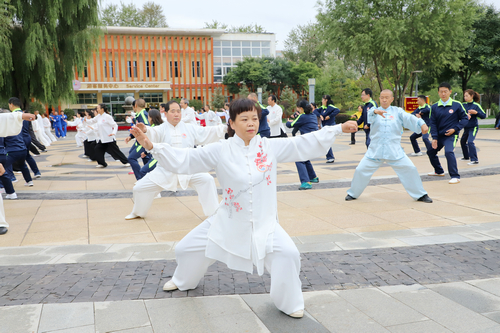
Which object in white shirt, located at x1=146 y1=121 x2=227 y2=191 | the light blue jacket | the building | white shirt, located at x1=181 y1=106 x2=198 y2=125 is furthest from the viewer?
the building

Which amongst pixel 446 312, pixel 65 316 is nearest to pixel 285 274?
pixel 446 312

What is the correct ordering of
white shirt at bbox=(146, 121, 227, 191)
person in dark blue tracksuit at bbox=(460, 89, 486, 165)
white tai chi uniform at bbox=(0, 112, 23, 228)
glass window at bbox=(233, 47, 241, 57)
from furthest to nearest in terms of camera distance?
glass window at bbox=(233, 47, 241, 57) < person in dark blue tracksuit at bbox=(460, 89, 486, 165) < white shirt at bbox=(146, 121, 227, 191) < white tai chi uniform at bbox=(0, 112, 23, 228)

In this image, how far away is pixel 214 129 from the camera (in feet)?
22.0

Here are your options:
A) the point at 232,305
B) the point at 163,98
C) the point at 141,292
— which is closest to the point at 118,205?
the point at 141,292

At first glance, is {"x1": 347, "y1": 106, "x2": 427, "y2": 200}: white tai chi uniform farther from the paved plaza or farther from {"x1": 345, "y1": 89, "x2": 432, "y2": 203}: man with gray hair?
the paved plaza

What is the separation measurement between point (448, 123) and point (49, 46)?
17.7 metres

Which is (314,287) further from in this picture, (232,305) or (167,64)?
(167,64)

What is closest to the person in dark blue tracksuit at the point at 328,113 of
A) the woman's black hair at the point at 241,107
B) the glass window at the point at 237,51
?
the woman's black hair at the point at 241,107

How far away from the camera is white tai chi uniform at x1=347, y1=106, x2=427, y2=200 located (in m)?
7.21

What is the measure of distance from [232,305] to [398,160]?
4.79 metres

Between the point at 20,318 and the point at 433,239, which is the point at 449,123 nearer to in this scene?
the point at 433,239

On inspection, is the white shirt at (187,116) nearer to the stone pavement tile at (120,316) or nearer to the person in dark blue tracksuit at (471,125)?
the person in dark blue tracksuit at (471,125)

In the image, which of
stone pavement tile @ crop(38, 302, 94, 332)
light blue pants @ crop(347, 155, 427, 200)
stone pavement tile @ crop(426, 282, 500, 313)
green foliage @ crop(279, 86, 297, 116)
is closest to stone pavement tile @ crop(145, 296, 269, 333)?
stone pavement tile @ crop(38, 302, 94, 332)

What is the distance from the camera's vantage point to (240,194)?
11.0ft
